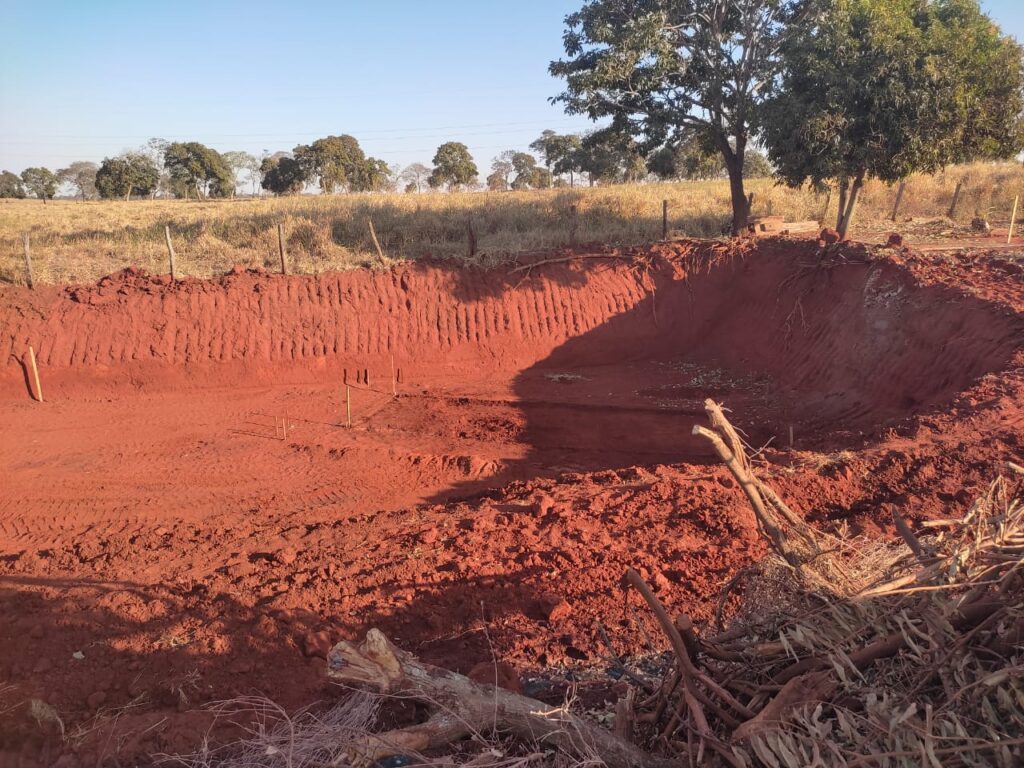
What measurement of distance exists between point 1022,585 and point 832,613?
21.3 inches

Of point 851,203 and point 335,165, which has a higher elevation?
point 335,165

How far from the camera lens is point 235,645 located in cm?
425

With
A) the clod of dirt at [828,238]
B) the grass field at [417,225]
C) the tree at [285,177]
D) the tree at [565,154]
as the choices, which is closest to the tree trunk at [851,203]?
the clod of dirt at [828,238]

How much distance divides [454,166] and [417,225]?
2288 cm

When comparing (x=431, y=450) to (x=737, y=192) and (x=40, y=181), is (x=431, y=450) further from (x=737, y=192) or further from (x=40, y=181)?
(x=40, y=181)

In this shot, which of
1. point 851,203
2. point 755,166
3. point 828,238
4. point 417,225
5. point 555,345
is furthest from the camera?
point 755,166

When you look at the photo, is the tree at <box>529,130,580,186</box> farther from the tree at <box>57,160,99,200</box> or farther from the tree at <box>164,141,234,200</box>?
the tree at <box>57,160,99,200</box>

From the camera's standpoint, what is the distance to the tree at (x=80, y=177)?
182ft

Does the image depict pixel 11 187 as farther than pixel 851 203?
Yes

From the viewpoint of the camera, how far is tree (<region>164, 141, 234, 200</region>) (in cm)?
3991

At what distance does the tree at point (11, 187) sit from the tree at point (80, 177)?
5.20 meters

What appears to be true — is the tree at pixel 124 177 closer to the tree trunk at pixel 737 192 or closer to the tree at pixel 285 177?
the tree at pixel 285 177

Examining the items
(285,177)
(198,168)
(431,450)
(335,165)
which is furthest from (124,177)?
(431,450)

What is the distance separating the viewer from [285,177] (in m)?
40.1
